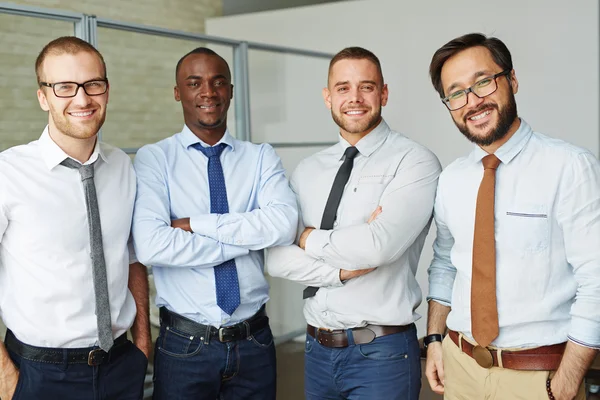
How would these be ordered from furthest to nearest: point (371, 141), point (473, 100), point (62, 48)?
point (371, 141) < point (62, 48) < point (473, 100)

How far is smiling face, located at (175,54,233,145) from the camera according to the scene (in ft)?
8.30

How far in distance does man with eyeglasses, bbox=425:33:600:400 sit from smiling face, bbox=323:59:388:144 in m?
0.34

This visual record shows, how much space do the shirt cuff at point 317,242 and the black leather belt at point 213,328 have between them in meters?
0.38

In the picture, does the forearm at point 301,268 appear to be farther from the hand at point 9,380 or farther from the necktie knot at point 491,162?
the hand at point 9,380

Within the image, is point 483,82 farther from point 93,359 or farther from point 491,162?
point 93,359

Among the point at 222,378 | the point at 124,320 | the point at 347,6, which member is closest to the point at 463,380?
the point at 222,378

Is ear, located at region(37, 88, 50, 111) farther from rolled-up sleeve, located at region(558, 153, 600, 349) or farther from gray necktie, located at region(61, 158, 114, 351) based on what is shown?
rolled-up sleeve, located at region(558, 153, 600, 349)

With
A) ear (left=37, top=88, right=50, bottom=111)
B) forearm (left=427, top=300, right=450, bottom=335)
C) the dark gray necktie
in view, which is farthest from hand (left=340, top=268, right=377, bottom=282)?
ear (left=37, top=88, right=50, bottom=111)

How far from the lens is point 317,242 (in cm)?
225

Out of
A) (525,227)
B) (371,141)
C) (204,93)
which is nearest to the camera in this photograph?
(525,227)

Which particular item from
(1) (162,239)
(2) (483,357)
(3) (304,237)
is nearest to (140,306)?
(1) (162,239)

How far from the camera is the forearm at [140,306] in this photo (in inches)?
→ 89.8

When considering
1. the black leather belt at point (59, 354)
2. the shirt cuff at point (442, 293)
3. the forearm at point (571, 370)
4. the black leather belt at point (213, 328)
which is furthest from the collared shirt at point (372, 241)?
the black leather belt at point (59, 354)

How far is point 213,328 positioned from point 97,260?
1.70 feet
